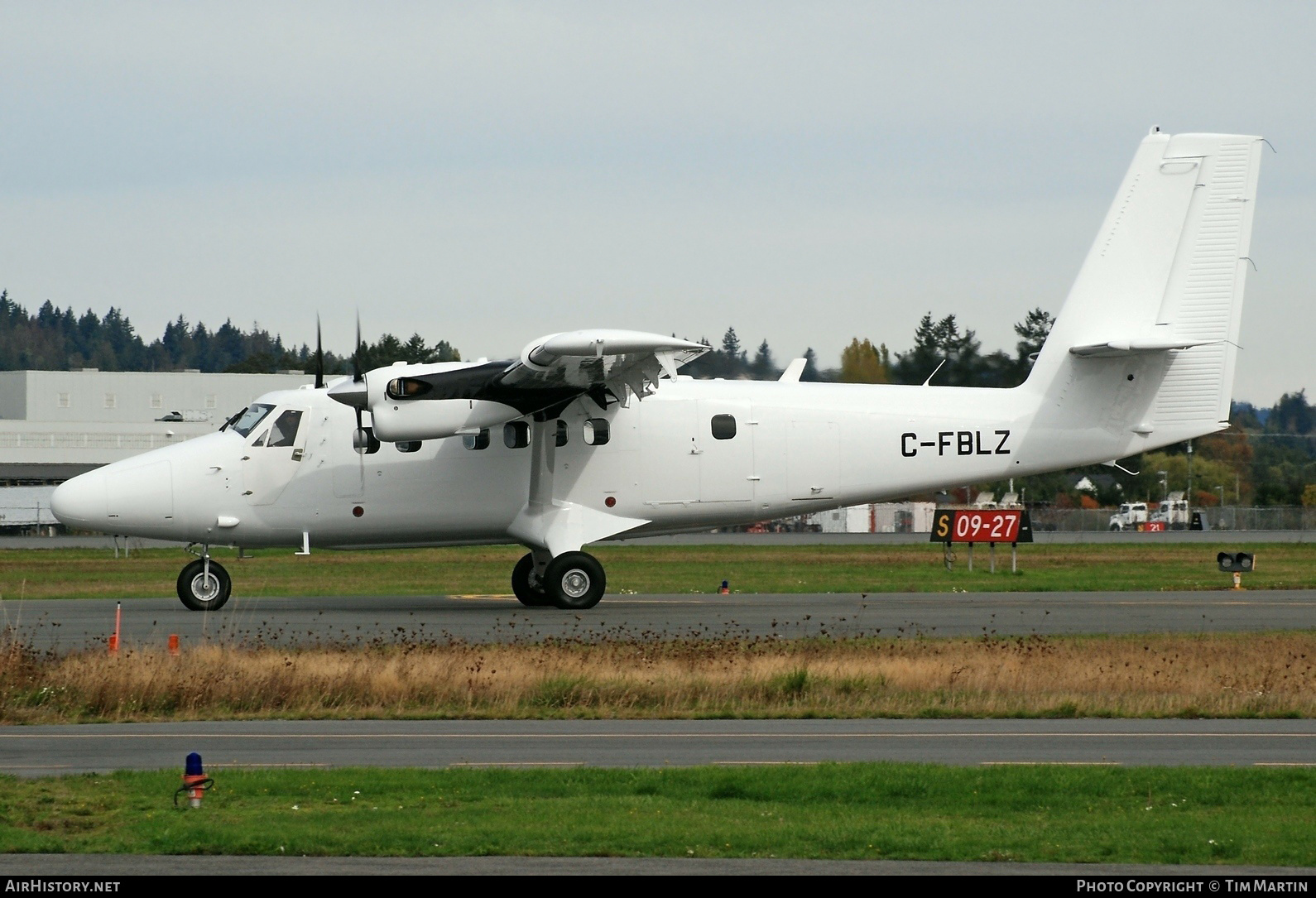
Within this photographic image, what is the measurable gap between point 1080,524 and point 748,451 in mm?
57500

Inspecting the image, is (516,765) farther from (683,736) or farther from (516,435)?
(516,435)

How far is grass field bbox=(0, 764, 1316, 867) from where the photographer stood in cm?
925

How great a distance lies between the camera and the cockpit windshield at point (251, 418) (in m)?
26.8

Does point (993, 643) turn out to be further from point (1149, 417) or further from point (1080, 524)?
point (1080, 524)

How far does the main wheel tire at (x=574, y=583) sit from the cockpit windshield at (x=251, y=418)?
19.5 ft

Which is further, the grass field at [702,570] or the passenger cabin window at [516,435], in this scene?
the grass field at [702,570]

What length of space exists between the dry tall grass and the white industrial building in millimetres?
71506

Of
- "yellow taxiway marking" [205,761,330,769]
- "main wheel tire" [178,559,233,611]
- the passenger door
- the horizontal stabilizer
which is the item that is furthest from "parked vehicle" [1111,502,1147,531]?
"yellow taxiway marking" [205,761,330,769]

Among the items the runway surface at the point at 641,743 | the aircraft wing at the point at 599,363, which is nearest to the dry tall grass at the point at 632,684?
the runway surface at the point at 641,743

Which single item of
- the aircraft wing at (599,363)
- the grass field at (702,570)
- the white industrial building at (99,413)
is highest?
the white industrial building at (99,413)

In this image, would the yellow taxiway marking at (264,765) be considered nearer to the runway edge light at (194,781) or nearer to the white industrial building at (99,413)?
the runway edge light at (194,781)

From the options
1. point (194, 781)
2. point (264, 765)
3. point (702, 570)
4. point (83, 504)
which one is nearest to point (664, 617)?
point (83, 504)

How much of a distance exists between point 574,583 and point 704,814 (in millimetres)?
16215

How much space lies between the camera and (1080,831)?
982cm
